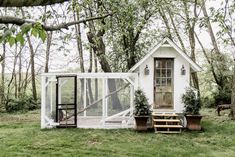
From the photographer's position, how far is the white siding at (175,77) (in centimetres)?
1125

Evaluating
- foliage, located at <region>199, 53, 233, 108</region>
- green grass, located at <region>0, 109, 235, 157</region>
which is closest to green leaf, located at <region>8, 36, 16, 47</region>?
green grass, located at <region>0, 109, 235, 157</region>

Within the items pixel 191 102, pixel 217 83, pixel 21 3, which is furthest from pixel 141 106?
pixel 21 3

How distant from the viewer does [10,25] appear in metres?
1.14

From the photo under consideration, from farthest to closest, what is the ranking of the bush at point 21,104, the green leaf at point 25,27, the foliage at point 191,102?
the bush at point 21,104
the foliage at point 191,102
the green leaf at point 25,27

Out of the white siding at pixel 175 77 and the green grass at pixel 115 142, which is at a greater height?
the white siding at pixel 175 77

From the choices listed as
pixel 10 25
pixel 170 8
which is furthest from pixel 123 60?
pixel 10 25

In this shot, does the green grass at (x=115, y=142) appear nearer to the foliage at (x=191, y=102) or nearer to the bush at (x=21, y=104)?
the foliage at (x=191, y=102)

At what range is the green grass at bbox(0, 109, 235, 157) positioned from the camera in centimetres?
787

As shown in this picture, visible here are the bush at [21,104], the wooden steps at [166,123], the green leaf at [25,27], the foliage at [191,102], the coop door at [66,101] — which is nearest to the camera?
the green leaf at [25,27]

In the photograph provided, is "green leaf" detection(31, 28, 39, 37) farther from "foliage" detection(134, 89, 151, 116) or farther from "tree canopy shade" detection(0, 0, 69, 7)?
"foliage" detection(134, 89, 151, 116)

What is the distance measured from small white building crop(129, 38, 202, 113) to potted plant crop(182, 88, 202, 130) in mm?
423

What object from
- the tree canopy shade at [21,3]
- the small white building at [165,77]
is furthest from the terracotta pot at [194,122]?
the tree canopy shade at [21,3]

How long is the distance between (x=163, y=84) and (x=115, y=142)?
3203 mm

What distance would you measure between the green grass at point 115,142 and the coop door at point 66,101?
0.60 meters
